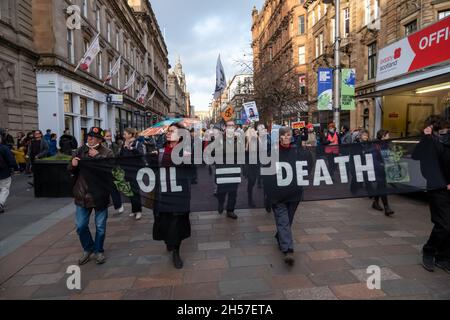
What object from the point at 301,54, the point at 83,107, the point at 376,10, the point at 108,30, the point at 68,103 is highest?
the point at 301,54

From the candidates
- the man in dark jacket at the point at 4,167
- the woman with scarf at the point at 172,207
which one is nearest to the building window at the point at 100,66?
the man in dark jacket at the point at 4,167

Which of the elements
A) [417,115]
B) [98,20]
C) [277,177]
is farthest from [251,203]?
[98,20]

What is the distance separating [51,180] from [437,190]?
363 inches

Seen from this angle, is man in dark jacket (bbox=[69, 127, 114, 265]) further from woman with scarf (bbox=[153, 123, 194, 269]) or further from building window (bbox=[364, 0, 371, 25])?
building window (bbox=[364, 0, 371, 25])

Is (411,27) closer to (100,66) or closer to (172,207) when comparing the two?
(172,207)

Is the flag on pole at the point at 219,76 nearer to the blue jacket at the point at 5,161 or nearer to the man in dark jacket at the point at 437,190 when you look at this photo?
the blue jacket at the point at 5,161

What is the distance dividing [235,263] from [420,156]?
2961 millimetres

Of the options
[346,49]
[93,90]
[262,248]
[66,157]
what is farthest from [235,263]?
[346,49]

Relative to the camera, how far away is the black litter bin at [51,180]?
29.0 feet

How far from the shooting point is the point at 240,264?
425cm

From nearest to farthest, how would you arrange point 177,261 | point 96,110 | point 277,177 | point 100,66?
point 177,261, point 277,177, point 96,110, point 100,66

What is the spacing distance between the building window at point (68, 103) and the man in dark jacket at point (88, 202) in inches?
691

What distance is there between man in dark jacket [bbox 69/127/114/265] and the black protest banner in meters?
0.10

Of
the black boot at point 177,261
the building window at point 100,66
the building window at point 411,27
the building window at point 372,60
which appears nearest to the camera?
the black boot at point 177,261
